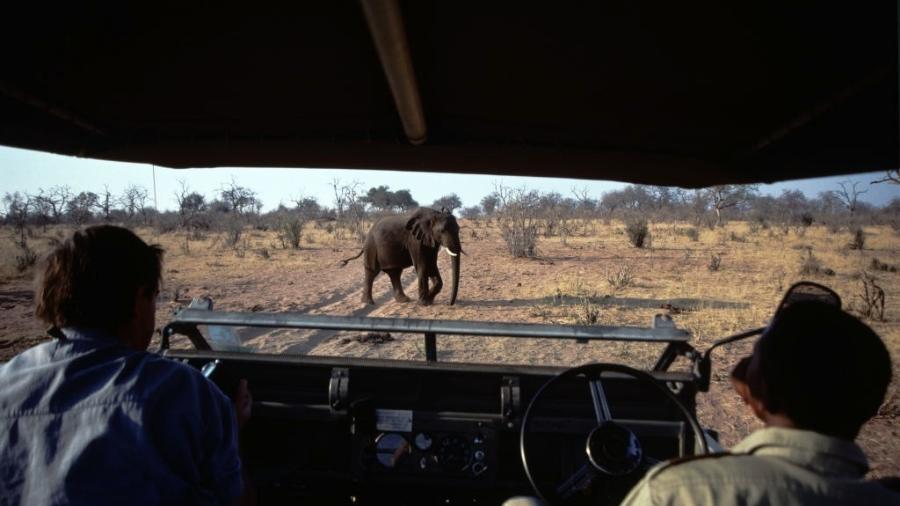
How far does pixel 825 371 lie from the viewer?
101cm

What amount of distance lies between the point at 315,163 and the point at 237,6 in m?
1.24

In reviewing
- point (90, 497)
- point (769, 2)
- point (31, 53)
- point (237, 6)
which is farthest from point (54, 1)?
point (769, 2)

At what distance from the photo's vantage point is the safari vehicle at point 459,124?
5.22 ft

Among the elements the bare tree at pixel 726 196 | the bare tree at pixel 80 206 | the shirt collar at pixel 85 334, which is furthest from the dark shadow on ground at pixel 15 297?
the bare tree at pixel 726 196

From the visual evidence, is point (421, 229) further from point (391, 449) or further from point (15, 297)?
point (15, 297)

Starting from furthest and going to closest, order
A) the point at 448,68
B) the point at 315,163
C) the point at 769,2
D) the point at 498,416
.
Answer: the point at 315,163
the point at 498,416
the point at 448,68
the point at 769,2

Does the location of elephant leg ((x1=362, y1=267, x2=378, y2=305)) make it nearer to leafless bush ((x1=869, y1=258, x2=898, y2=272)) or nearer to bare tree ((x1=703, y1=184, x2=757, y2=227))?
leafless bush ((x1=869, y1=258, x2=898, y2=272))

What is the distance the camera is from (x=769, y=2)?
1391 millimetres

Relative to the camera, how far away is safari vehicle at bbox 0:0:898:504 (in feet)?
5.22

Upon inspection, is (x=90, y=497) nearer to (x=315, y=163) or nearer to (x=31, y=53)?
(x=31, y=53)

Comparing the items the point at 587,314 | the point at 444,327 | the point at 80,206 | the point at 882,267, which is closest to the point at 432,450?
the point at 444,327

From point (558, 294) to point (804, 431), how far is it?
9.40m

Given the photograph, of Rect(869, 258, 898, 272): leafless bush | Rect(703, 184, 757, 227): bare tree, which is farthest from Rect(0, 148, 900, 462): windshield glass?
Rect(703, 184, 757, 227): bare tree

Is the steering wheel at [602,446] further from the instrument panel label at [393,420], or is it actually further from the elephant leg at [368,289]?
the elephant leg at [368,289]
